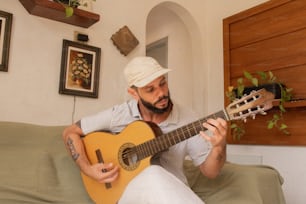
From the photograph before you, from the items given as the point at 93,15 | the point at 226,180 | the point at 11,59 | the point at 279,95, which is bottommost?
the point at 226,180

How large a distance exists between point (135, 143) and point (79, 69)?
899 mm

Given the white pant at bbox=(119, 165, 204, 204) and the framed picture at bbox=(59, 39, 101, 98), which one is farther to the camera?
the framed picture at bbox=(59, 39, 101, 98)

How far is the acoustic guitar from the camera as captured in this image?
104 centimetres

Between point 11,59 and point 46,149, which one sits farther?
point 11,59

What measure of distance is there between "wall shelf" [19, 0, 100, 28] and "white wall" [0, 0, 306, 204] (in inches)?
1.7

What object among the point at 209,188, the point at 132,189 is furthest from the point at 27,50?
the point at 209,188

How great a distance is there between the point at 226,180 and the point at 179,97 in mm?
1729

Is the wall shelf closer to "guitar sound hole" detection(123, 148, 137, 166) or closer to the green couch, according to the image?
the green couch

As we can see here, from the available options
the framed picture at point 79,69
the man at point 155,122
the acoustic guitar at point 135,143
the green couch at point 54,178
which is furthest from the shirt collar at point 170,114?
the framed picture at point 79,69

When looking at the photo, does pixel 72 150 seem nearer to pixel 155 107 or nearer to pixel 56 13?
pixel 155 107

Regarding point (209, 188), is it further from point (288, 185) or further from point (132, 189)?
point (288, 185)

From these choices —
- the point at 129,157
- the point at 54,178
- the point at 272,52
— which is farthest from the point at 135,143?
the point at 272,52

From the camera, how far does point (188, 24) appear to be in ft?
8.87

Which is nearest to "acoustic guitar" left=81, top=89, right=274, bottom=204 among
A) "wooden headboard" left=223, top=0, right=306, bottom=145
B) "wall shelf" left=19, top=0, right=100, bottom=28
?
"wall shelf" left=19, top=0, right=100, bottom=28
